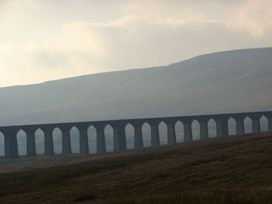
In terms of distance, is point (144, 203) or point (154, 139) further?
point (154, 139)

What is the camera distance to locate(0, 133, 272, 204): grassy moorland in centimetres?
2731

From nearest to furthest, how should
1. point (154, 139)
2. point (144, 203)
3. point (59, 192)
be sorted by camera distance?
point (144, 203)
point (59, 192)
point (154, 139)

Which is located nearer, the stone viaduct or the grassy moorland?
the grassy moorland

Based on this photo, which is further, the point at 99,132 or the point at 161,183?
the point at 99,132

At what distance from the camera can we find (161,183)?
37969 millimetres

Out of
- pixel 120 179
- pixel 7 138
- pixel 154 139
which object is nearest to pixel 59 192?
pixel 120 179

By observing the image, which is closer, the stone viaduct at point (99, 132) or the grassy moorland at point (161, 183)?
the grassy moorland at point (161, 183)

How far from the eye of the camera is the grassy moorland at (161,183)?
27.3 metres

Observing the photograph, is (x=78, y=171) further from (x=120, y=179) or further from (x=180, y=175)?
(x=180, y=175)

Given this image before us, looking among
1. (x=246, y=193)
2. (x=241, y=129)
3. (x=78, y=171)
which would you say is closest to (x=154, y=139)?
(x=241, y=129)

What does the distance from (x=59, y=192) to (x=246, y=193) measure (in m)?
16.7

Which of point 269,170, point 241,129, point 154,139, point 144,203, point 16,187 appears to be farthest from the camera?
point 241,129

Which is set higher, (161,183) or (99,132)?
(99,132)

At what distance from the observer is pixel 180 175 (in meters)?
40.3
